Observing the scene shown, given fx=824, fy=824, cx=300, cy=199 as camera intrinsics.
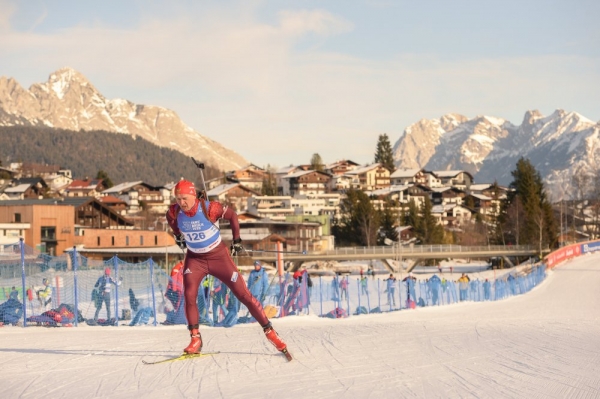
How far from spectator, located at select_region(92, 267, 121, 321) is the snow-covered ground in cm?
357

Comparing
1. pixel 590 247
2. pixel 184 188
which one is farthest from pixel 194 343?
pixel 590 247

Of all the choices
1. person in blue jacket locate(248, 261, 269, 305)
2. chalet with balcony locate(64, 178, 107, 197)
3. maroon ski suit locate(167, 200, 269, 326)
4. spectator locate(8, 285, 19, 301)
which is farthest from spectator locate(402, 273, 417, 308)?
chalet with balcony locate(64, 178, 107, 197)

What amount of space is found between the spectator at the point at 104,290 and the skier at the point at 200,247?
8.23m

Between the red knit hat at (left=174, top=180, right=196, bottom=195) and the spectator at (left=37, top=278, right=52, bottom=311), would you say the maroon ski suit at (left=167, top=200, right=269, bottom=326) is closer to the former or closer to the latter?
the red knit hat at (left=174, top=180, right=196, bottom=195)

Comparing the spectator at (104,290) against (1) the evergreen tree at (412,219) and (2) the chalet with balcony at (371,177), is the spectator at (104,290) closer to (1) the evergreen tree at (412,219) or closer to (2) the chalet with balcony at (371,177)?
(1) the evergreen tree at (412,219)

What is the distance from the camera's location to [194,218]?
1023cm

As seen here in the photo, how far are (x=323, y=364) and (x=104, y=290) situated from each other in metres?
9.95

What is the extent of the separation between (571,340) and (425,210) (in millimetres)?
92539

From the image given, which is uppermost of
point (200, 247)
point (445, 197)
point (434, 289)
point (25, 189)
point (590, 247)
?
point (25, 189)

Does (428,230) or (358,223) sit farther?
(358,223)

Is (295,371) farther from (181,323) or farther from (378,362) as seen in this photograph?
(181,323)

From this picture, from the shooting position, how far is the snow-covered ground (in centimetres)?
803

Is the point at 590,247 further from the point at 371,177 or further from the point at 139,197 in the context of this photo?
the point at 139,197

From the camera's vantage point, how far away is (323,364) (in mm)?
9570
